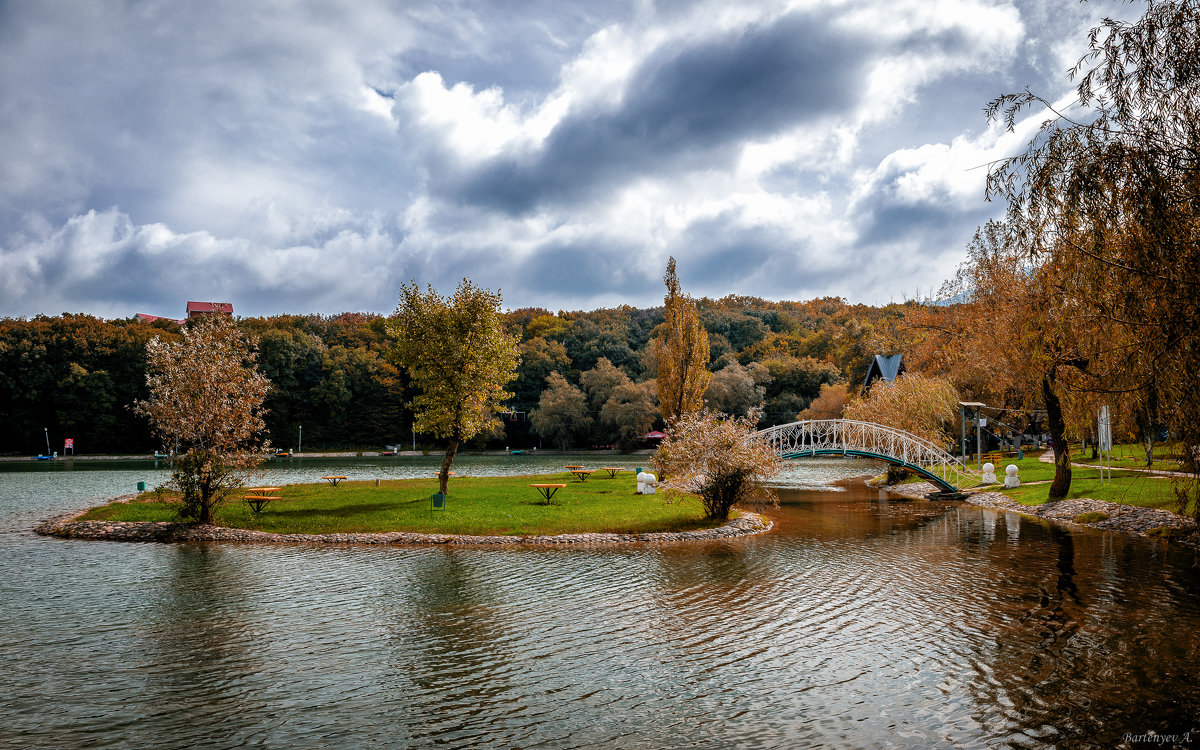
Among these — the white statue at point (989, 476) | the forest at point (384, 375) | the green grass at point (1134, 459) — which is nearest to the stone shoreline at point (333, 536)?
the green grass at point (1134, 459)

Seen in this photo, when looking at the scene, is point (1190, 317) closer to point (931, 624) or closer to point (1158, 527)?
point (931, 624)

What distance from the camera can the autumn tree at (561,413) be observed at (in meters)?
95.7

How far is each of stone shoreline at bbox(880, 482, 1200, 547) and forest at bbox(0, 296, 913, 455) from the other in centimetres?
4372

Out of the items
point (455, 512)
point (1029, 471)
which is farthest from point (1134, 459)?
point (455, 512)

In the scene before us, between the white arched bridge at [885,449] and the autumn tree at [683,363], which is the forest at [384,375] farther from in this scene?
the autumn tree at [683,363]

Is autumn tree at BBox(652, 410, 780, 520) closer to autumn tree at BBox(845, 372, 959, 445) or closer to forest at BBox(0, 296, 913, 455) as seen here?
autumn tree at BBox(845, 372, 959, 445)

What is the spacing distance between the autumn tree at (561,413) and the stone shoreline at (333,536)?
7410 centimetres

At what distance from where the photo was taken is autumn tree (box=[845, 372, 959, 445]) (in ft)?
126

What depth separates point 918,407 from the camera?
38469 mm

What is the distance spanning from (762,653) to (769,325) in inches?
A: 4617

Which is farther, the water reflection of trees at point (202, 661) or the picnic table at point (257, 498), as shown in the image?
the picnic table at point (257, 498)

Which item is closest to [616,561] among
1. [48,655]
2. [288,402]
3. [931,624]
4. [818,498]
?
[931,624]

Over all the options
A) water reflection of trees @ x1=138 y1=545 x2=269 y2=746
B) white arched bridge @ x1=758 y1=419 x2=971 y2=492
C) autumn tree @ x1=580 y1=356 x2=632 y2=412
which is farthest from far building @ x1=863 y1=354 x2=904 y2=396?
water reflection of trees @ x1=138 y1=545 x2=269 y2=746

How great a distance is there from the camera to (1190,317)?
26.8 ft
